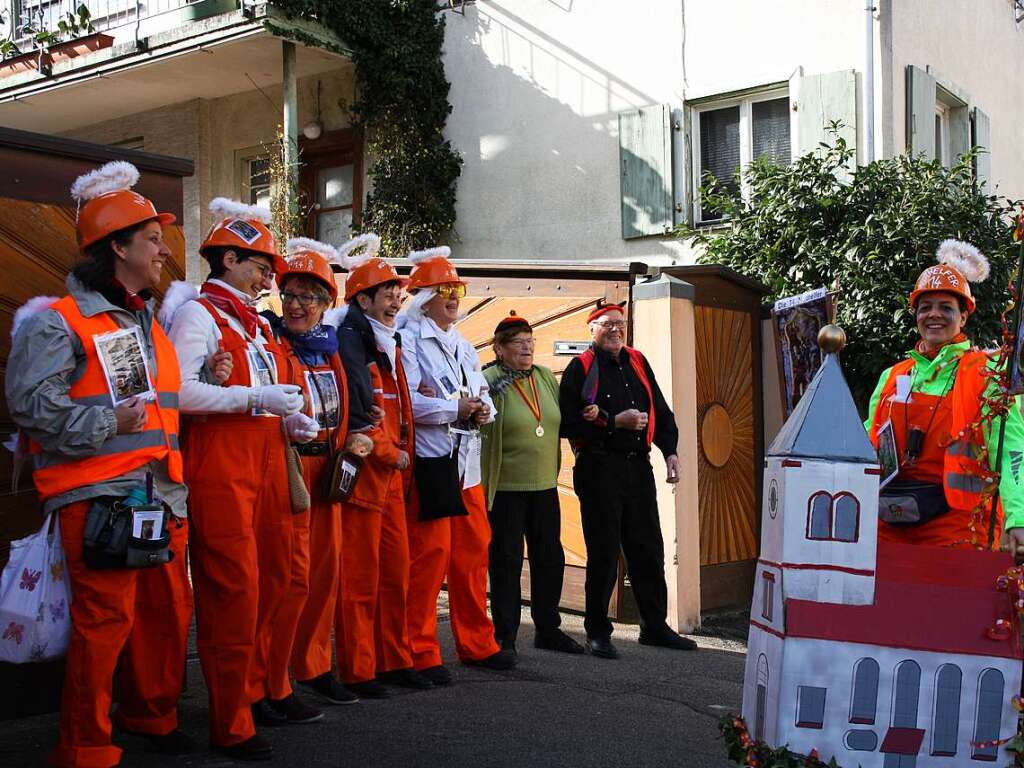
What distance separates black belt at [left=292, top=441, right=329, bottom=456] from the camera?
576 cm

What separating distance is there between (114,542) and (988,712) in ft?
9.52

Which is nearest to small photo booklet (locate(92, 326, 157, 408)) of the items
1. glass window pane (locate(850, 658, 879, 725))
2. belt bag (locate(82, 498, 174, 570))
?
belt bag (locate(82, 498, 174, 570))

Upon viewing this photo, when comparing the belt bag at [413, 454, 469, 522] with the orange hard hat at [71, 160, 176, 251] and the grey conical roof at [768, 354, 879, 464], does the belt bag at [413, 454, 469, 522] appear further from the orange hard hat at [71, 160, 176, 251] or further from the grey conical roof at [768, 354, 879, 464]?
the grey conical roof at [768, 354, 879, 464]

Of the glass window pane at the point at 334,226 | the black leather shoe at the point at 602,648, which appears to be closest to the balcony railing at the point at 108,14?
the glass window pane at the point at 334,226

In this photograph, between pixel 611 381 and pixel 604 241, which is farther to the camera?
pixel 604 241

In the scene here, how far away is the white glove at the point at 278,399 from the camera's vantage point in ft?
16.3

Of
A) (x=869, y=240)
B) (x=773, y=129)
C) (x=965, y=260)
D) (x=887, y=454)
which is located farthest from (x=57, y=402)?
(x=773, y=129)

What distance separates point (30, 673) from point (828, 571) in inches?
146

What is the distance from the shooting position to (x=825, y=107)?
12.9 m

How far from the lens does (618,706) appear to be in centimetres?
610

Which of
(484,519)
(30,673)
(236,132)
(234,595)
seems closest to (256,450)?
(234,595)

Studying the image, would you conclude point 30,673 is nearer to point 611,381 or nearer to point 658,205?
point 611,381

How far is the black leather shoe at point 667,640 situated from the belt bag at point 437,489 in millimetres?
1995

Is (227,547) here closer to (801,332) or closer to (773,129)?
(801,332)
